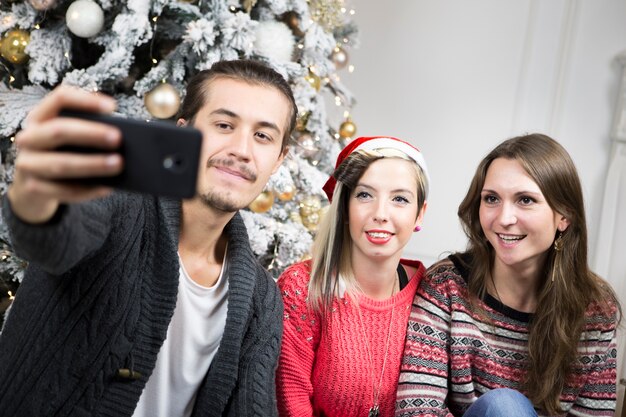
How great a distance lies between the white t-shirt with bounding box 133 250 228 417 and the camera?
141 cm

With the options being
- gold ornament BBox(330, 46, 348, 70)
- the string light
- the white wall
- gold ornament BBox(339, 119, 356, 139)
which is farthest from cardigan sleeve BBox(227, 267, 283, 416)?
the white wall

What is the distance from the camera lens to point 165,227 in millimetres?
1359

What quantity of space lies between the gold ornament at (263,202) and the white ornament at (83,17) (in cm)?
72

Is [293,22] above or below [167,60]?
above

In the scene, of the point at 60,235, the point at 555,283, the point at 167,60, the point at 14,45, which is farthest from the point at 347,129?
the point at 60,235

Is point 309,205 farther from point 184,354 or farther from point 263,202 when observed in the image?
point 184,354

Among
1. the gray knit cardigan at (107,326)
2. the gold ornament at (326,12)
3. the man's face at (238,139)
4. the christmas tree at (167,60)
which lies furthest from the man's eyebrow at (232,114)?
the gold ornament at (326,12)

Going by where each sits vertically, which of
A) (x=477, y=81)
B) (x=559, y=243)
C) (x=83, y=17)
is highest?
(x=477, y=81)

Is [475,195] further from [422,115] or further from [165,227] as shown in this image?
[422,115]

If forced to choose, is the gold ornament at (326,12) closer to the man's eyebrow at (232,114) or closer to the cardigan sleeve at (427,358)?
the man's eyebrow at (232,114)

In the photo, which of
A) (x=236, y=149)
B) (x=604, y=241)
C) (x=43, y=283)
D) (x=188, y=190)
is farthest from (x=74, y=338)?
(x=604, y=241)

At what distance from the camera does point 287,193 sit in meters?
2.22

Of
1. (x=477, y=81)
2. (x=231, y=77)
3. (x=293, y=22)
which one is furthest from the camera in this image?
(x=477, y=81)

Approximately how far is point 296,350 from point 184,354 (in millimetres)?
354
